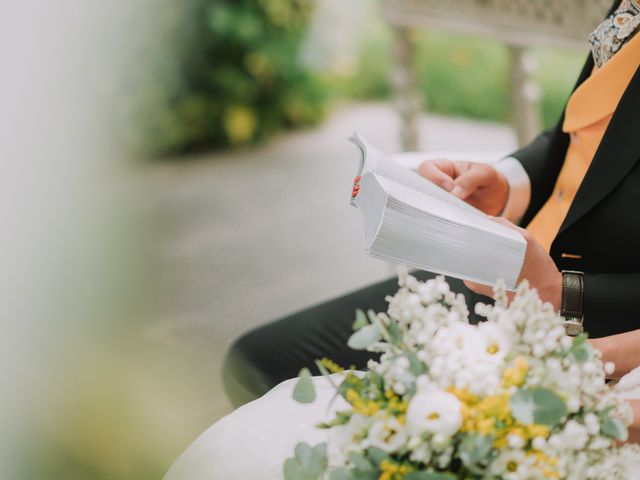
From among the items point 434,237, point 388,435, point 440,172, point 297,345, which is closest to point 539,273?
point 434,237

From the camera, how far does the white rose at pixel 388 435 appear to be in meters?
0.69

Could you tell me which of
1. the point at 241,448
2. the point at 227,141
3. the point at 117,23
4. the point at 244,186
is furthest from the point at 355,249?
the point at 241,448

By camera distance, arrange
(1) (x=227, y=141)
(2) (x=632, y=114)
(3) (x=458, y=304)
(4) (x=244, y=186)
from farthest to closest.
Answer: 1. (1) (x=227, y=141)
2. (4) (x=244, y=186)
3. (2) (x=632, y=114)
4. (3) (x=458, y=304)

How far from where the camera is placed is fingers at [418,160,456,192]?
1.27 m

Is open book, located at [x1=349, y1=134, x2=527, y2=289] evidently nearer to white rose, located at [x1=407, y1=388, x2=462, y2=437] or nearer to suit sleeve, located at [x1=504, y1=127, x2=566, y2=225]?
white rose, located at [x1=407, y1=388, x2=462, y2=437]

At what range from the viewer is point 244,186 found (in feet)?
13.0

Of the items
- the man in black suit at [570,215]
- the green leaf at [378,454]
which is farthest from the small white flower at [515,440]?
the man in black suit at [570,215]

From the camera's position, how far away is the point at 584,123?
4.03 ft

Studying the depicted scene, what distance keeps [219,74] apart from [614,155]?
3479mm

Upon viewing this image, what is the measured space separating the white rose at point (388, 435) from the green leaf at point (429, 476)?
0.03 metres

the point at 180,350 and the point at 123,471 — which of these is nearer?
the point at 123,471

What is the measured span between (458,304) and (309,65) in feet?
13.1

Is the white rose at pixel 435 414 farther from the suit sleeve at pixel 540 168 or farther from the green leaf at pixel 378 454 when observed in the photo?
the suit sleeve at pixel 540 168

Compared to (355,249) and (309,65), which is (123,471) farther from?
(309,65)
